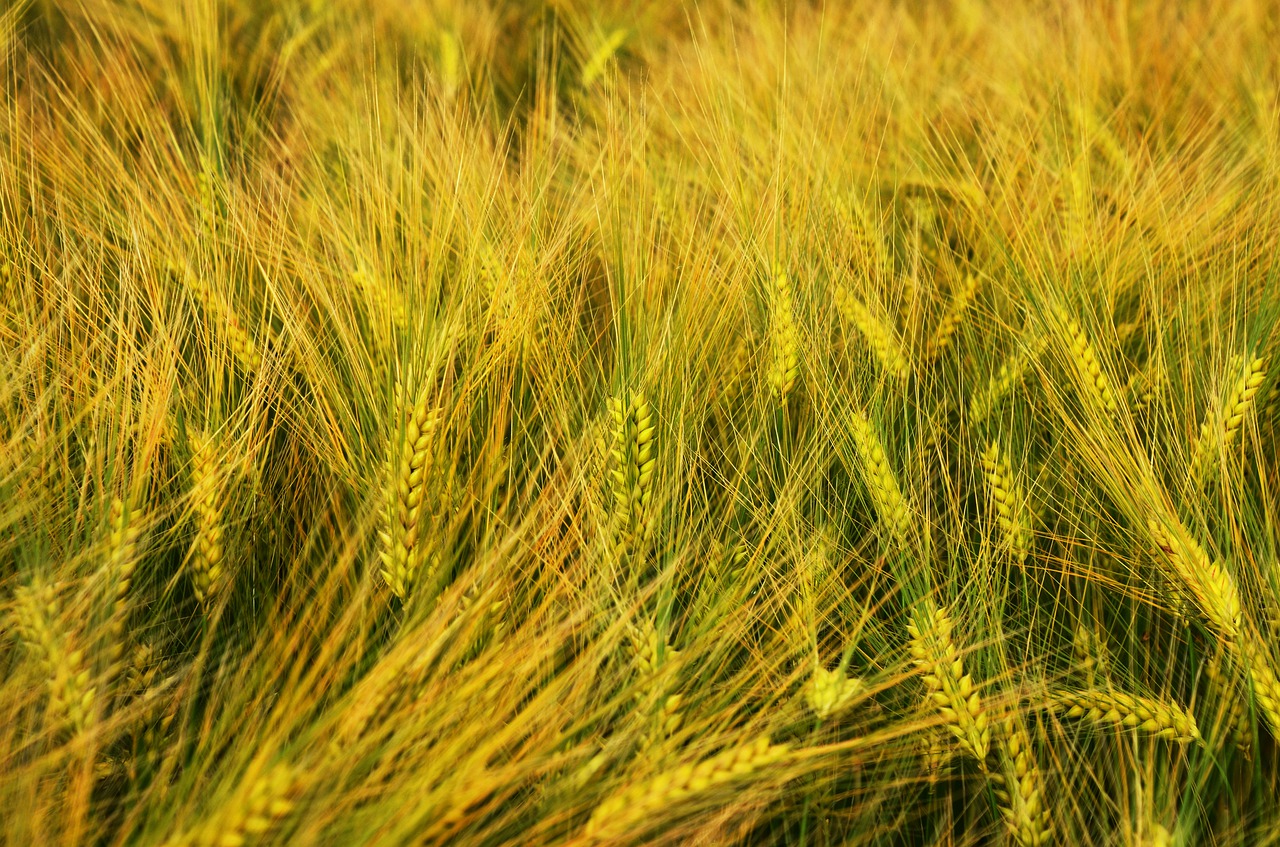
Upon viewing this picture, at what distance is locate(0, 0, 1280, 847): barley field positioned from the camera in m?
0.76

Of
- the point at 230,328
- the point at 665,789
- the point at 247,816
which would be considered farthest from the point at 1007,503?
the point at 230,328

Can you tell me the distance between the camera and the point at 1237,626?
847 millimetres

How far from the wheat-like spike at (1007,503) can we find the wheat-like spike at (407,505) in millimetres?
556

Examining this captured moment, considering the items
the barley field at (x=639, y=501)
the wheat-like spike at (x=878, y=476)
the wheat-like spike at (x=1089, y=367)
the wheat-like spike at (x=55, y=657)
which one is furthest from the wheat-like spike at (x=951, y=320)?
the wheat-like spike at (x=55, y=657)

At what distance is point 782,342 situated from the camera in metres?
1.00

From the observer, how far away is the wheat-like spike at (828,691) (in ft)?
2.46

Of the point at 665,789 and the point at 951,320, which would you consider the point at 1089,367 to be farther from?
the point at 665,789

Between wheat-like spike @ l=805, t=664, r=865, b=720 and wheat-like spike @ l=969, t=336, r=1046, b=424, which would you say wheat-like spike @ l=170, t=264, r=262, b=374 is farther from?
wheat-like spike @ l=969, t=336, r=1046, b=424

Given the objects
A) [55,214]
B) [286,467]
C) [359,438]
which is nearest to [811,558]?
[359,438]

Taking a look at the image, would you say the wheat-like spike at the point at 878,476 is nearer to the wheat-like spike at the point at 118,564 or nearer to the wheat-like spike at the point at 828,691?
the wheat-like spike at the point at 828,691

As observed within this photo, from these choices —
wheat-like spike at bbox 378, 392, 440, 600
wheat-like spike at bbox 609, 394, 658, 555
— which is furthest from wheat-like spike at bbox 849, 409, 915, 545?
wheat-like spike at bbox 378, 392, 440, 600

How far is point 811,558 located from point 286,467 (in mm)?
605

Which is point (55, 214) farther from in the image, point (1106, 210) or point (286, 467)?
point (1106, 210)

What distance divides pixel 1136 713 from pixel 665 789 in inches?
18.9
